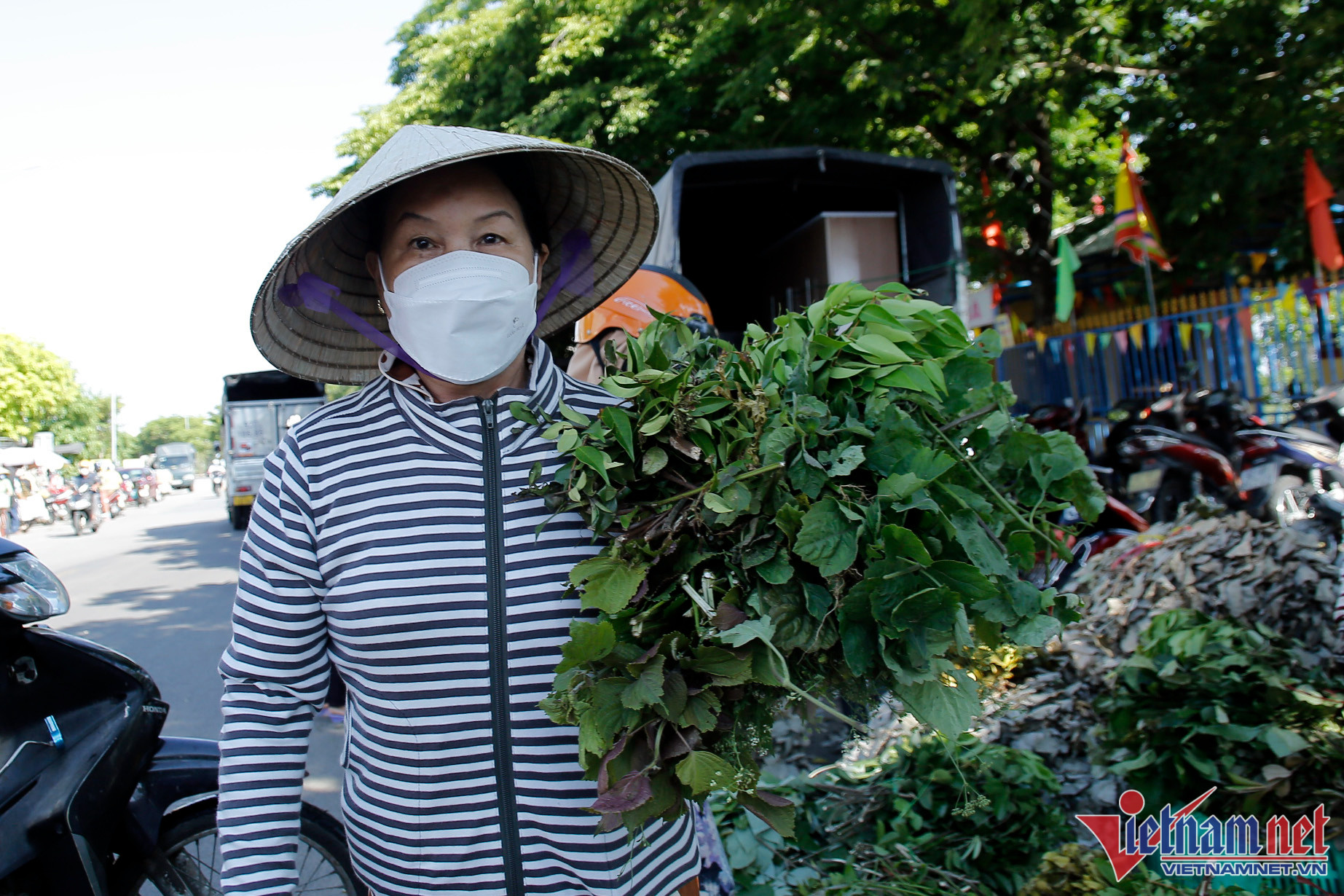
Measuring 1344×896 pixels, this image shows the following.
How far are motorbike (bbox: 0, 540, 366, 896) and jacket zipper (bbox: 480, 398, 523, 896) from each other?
1310 mm

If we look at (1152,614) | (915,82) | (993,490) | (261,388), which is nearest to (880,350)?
(993,490)

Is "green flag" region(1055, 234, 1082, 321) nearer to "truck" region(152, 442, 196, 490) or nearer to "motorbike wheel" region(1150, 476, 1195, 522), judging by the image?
"motorbike wheel" region(1150, 476, 1195, 522)

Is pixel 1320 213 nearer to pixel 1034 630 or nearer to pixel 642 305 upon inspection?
pixel 642 305

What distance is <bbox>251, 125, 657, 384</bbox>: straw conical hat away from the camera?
4.55ft

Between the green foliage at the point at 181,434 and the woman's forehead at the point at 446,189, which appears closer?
the woman's forehead at the point at 446,189

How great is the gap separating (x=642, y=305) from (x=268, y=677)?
221 cm

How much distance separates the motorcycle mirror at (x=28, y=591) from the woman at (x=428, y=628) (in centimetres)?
143

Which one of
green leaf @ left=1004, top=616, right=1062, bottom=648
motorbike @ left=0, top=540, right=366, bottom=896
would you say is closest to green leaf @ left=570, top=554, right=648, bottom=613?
green leaf @ left=1004, top=616, right=1062, bottom=648

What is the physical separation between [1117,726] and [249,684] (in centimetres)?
231

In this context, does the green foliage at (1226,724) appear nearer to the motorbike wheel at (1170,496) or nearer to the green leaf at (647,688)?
the green leaf at (647,688)

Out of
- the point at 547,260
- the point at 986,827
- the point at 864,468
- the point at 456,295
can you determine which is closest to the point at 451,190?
the point at 456,295

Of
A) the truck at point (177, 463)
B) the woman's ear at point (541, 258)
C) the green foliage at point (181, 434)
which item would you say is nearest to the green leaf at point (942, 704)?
the woman's ear at point (541, 258)

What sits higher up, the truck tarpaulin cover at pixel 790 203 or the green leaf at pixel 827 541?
the truck tarpaulin cover at pixel 790 203

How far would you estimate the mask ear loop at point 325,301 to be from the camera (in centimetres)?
152
